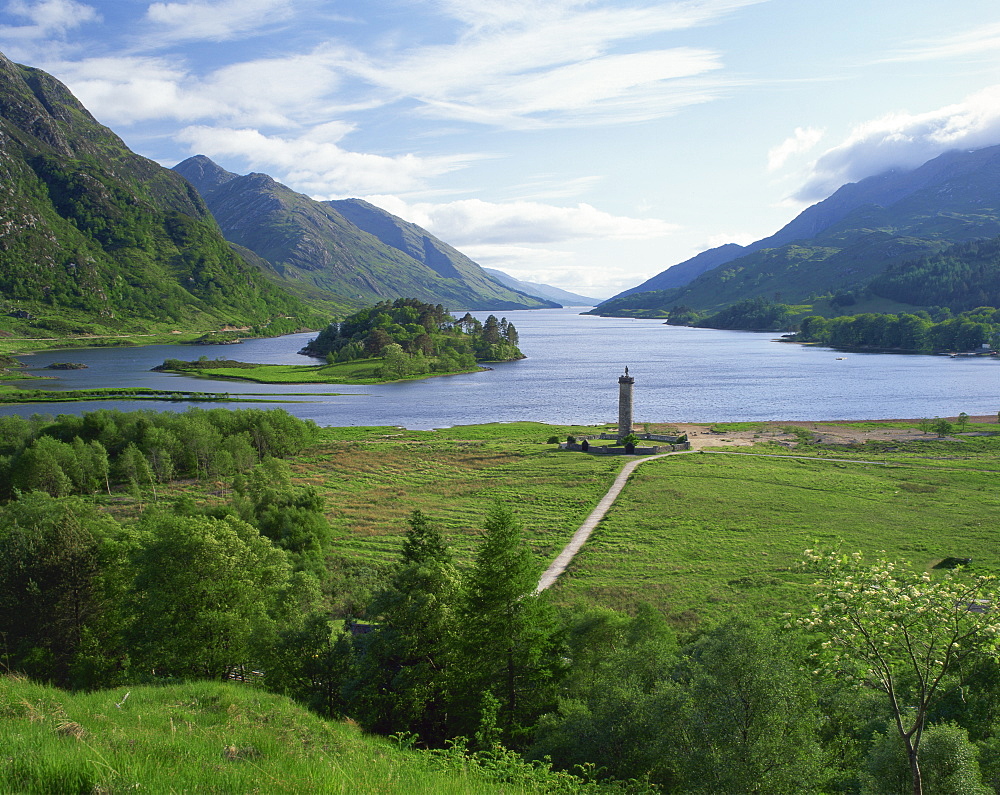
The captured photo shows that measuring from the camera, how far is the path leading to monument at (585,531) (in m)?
38.7

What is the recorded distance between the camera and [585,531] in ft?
159

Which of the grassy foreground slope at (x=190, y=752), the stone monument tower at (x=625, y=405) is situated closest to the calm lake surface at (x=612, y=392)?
the stone monument tower at (x=625, y=405)

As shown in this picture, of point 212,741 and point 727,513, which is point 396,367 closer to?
point 727,513

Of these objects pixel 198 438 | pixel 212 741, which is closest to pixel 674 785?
pixel 212 741

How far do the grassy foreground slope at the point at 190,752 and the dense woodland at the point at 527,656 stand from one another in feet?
13.9

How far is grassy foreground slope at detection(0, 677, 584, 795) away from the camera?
7.66 metres

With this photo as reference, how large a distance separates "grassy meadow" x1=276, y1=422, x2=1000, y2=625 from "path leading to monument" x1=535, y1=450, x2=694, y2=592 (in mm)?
856

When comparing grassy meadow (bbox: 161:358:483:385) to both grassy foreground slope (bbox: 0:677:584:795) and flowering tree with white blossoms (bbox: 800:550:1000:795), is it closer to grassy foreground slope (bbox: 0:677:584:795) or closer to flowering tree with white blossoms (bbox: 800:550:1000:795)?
grassy foreground slope (bbox: 0:677:584:795)

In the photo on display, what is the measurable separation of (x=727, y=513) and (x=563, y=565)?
18804mm

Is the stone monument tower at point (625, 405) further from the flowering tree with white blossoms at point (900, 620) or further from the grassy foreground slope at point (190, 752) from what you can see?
the grassy foreground slope at point (190, 752)

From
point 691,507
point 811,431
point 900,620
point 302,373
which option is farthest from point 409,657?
point 302,373

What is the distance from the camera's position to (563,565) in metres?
40.8

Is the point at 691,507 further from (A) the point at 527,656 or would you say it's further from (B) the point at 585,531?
(A) the point at 527,656

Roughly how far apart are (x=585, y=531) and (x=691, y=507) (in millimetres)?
11859
